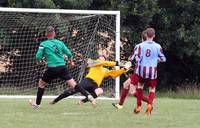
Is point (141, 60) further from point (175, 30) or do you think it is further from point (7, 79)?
point (175, 30)

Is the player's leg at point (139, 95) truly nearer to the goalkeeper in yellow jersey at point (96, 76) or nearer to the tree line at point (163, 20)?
the goalkeeper in yellow jersey at point (96, 76)

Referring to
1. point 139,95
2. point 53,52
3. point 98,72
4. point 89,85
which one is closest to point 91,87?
point 89,85

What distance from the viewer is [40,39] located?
19.7 m

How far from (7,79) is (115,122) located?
987cm

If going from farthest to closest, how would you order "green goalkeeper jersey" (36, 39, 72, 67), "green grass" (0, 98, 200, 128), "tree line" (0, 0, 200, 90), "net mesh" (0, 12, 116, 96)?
1. "tree line" (0, 0, 200, 90)
2. "net mesh" (0, 12, 116, 96)
3. "green goalkeeper jersey" (36, 39, 72, 67)
4. "green grass" (0, 98, 200, 128)

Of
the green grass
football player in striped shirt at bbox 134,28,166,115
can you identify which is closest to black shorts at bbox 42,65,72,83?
the green grass

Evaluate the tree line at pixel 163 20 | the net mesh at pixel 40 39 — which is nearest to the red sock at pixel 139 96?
the net mesh at pixel 40 39

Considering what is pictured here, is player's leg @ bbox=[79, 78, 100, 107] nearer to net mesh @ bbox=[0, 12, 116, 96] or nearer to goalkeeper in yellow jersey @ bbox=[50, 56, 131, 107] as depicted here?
goalkeeper in yellow jersey @ bbox=[50, 56, 131, 107]

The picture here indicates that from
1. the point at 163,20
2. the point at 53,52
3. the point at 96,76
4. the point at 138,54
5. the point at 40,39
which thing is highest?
the point at 138,54

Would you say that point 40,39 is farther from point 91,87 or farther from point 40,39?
point 91,87

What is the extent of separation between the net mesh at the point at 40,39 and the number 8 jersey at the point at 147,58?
261 inches

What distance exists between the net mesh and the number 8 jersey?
21.8ft

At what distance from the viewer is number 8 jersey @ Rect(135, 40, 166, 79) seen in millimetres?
11734

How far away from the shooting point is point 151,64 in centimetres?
1176
